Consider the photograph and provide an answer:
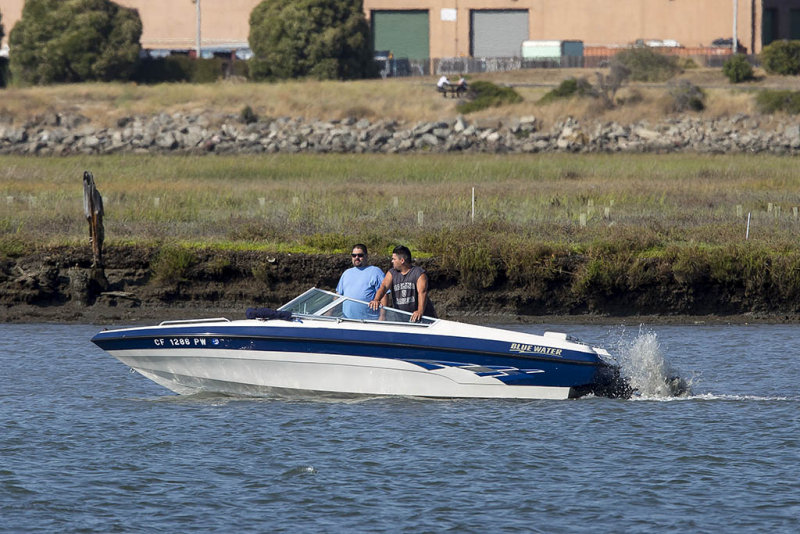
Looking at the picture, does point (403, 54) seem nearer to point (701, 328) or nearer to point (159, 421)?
point (701, 328)

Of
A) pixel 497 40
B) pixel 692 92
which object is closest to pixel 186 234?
pixel 692 92

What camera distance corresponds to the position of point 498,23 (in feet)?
237

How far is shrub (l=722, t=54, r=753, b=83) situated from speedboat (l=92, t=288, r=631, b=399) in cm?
5267

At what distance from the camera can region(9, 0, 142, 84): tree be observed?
6375 cm

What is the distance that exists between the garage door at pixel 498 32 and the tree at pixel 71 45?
20390mm

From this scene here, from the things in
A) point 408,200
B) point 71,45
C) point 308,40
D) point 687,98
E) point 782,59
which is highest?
point 308,40

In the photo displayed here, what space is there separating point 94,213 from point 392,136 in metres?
30.7

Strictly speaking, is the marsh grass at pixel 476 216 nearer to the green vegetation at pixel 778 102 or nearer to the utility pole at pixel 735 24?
the green vegetation at pixel 778 102

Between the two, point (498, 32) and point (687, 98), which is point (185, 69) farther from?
point (687, 98)

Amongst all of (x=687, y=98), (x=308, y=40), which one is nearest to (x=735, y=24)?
(x=687, y=98)

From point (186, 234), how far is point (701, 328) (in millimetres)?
9639

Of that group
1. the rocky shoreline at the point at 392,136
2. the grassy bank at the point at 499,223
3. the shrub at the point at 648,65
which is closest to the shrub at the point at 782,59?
the shrub at the point at 648,65

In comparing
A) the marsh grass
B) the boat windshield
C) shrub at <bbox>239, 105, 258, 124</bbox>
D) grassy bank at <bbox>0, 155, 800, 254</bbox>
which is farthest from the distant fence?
the boat windshield

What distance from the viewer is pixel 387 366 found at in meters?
12.7
